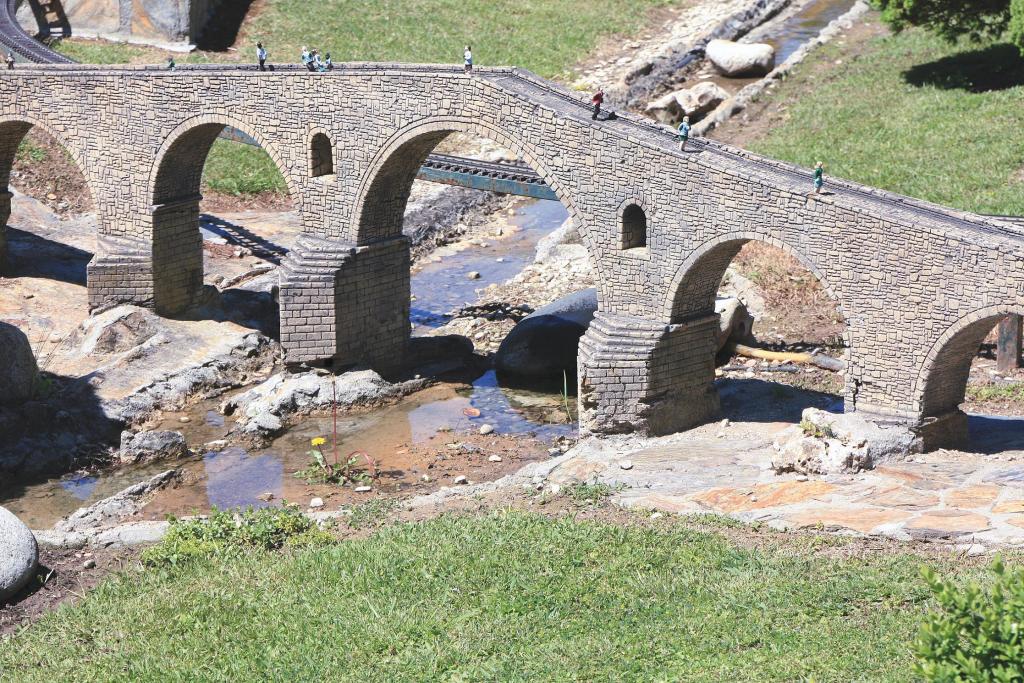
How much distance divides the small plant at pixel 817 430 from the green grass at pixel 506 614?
3.95 meters

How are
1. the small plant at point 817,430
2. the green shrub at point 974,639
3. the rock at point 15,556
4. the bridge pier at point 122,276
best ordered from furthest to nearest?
the bridge pier at point 122,276, the small plant at point 817,430, the rock at point 15,556, the green shrub at point 974,639

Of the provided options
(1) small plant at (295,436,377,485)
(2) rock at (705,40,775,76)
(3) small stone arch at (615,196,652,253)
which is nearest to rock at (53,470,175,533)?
(1) small plant at (295,436,377,485)

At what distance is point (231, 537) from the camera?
21.0m

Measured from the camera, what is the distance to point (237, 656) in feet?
55.8

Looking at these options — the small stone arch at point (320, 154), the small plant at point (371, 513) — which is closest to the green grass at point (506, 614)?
the small plant at point (371, 513)

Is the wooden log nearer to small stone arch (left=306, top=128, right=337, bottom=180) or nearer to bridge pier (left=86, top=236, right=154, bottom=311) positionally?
small stone arch (left=306, top=128, right=337, bottom=180)

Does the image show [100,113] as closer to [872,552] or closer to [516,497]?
[516,497]

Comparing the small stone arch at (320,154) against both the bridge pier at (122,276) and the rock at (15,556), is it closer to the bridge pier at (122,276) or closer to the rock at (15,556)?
the bridge pier at (122,276)

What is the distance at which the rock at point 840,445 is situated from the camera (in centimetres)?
2277

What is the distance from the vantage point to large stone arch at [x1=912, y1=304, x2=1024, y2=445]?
75.3 ft

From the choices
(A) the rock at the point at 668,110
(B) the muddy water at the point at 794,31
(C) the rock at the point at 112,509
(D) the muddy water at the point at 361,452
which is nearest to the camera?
(C) the rock at the point at 112,509

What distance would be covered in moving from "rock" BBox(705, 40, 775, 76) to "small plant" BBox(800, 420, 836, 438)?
2799 centimetres

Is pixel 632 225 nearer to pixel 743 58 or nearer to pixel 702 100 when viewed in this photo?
pixel 702 100

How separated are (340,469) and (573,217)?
729cm
